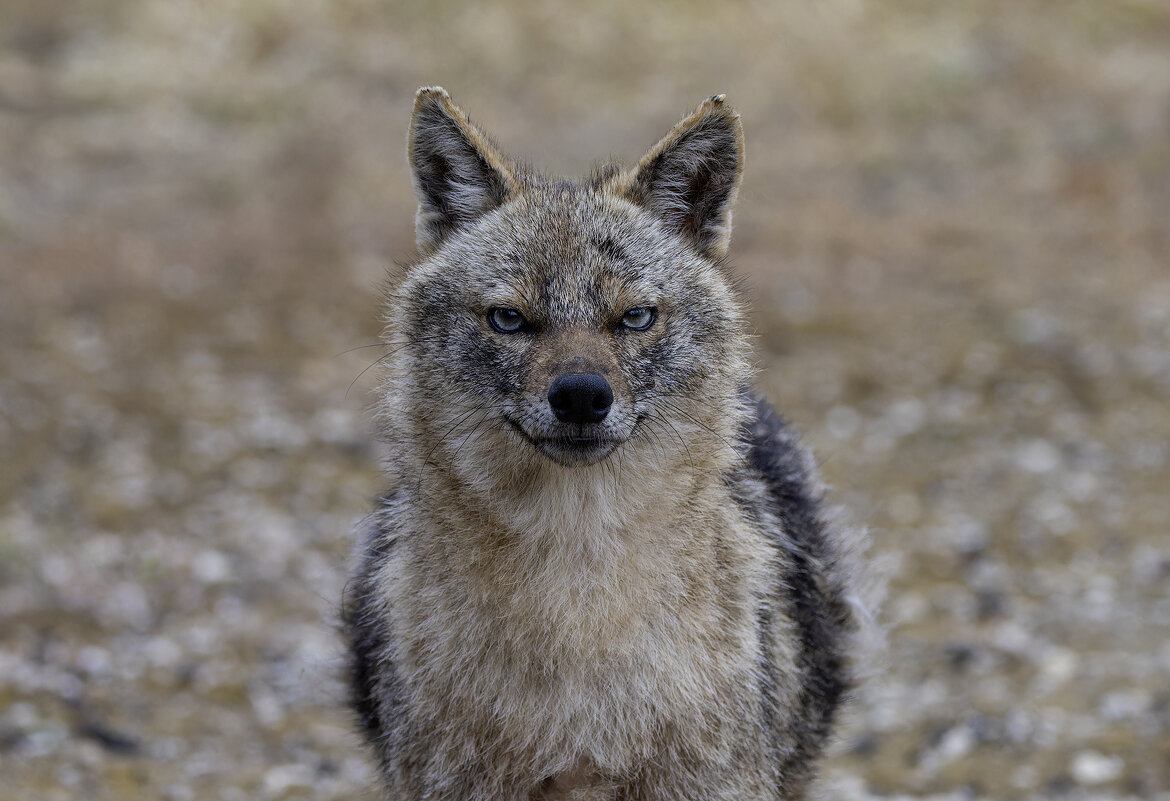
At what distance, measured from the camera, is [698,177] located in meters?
4.62

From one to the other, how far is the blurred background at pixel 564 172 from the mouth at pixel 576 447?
2068 millimetres

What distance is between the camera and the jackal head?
4008 millimetres

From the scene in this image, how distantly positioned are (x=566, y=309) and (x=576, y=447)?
49 centimetres

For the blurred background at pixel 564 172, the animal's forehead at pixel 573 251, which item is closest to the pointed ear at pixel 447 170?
the animal's forehead at pixel 573 251

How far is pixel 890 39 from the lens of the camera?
17.3 m

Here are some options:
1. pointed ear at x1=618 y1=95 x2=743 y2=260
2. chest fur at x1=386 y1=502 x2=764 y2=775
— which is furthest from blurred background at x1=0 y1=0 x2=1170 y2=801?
pointed ear at x1=618 y1=95 x2=743 y2=260

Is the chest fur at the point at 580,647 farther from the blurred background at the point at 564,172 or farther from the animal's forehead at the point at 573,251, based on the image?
the blurred background at the point at 564,172

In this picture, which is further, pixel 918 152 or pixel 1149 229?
pixel 918 152

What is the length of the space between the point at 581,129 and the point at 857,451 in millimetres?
6965

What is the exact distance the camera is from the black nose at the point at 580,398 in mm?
3826

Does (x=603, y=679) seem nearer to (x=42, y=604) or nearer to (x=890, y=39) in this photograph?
(x=42, y=604)

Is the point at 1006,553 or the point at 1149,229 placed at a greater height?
the point at 1149,229

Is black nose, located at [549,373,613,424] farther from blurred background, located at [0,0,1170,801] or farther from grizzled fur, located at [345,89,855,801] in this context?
blurred background, located at [0,0,1170,801]

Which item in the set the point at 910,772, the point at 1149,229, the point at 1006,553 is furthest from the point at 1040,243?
the point at 910,772
